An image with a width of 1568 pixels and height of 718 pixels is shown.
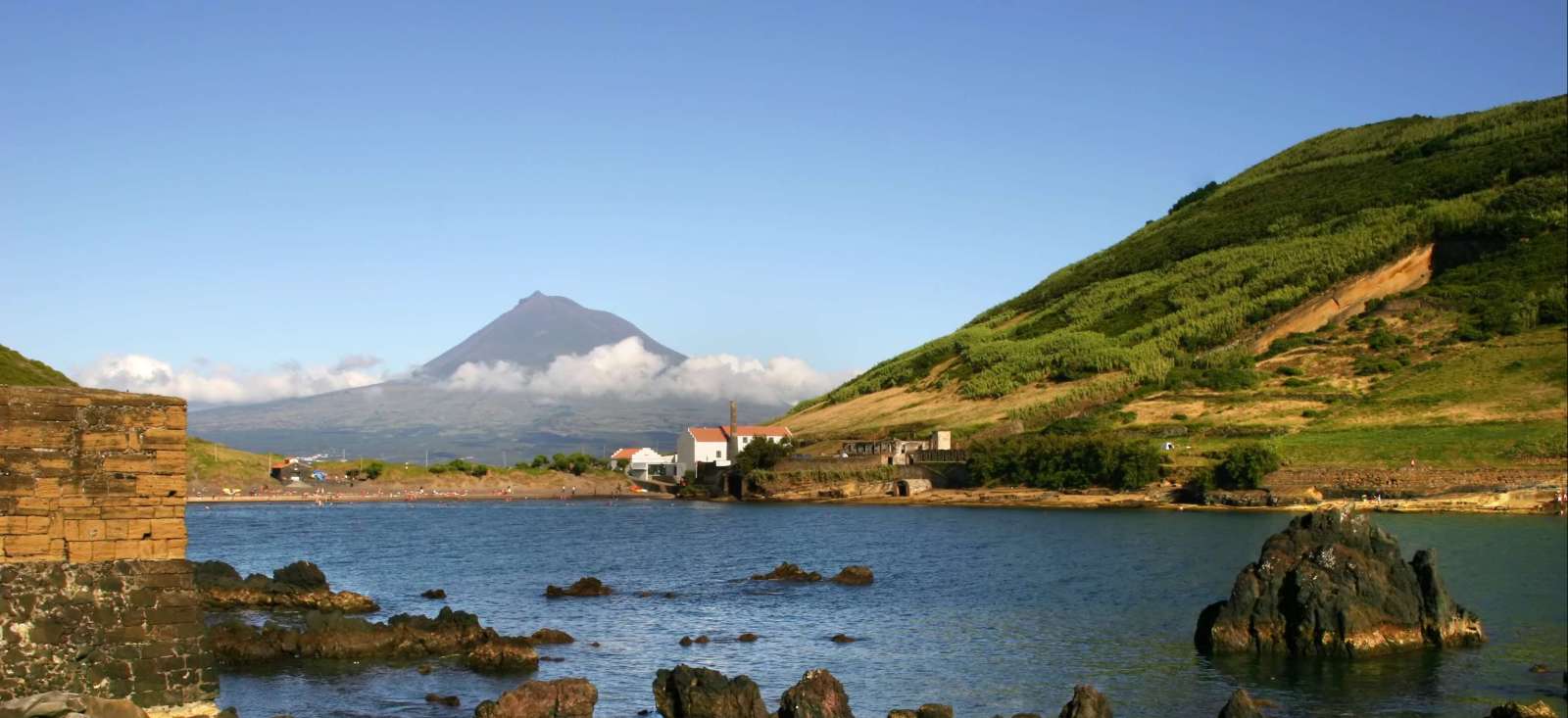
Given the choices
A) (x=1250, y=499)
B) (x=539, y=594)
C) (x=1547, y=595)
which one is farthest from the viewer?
(x=1250, y=499)

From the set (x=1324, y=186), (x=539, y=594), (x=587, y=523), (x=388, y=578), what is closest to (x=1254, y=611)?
(x=539, y=594)

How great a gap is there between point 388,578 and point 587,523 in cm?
4218

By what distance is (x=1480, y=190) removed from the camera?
456 feet

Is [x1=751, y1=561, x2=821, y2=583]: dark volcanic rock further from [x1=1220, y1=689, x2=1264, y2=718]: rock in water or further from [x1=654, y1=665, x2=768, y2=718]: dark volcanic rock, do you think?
[x1=1220, y1=689, x2=1264, y2=718]: rock in water

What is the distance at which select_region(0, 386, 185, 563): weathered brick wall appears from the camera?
1753cm

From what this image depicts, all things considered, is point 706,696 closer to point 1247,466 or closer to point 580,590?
point 580,590

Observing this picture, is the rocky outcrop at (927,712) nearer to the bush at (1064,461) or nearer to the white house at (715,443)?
the bush at (1064,461)

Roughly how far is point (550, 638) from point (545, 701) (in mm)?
11575

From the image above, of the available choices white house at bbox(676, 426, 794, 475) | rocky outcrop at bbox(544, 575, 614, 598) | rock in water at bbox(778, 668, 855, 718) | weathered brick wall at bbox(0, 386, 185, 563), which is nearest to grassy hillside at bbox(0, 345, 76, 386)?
weathered brick wall at bbox(0, 386, 185, 563)

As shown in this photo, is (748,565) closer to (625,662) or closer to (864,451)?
(625,662)

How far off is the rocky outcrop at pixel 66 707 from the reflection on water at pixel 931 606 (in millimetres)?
11462

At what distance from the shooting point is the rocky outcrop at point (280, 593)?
4528 cm

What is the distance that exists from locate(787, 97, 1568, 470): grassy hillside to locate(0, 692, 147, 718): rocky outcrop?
8239 centimetres

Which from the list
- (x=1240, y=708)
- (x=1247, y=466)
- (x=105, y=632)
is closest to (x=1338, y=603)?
(x=1240, y=708)
